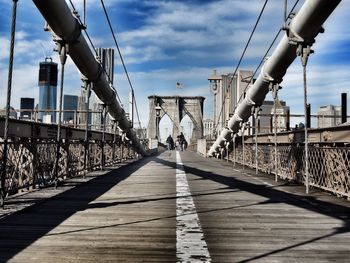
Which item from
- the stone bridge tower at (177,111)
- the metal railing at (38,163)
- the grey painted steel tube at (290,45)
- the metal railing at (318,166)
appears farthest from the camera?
the stone bridge tower at (177,111)

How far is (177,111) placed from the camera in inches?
4486

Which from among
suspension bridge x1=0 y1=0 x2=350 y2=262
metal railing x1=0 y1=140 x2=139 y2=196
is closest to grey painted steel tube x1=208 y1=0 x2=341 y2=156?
suspension bridge x1=0 y1=0 x2=350 y2=262

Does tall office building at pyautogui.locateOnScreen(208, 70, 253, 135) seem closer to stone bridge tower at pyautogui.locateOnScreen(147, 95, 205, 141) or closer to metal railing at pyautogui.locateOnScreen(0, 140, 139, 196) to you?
metal railing at pyautogui.locateOnScreen(0, 140, 139, 196)

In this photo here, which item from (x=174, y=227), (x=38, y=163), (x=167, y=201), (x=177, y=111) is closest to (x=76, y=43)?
(x=38, y=163)

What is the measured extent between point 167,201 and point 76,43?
5.32 metres

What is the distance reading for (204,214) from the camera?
7770 mm

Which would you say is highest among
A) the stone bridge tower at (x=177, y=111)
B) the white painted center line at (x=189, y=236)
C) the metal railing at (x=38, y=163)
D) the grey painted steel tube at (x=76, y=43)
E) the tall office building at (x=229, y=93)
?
the stone bridge tower at (x=177, y=111)

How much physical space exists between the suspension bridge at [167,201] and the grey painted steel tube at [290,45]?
0.13 feet

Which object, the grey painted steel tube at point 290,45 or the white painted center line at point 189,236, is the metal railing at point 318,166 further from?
the white painted center line at point 189,236

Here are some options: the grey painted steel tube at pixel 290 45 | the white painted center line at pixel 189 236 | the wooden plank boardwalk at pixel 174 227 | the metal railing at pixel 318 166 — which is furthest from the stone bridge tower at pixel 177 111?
the white painted center line at pixel 189 236

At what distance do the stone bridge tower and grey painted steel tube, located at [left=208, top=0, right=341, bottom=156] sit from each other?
283ft

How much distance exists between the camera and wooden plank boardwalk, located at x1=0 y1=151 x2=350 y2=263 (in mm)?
5059

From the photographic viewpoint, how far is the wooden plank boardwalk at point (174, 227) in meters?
5.06

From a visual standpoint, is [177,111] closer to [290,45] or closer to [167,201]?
[290,45]
